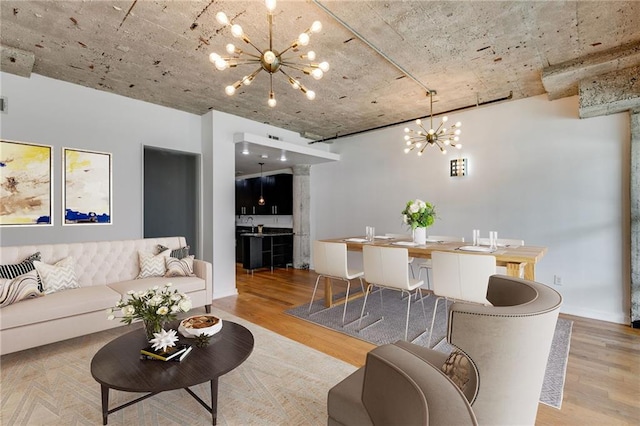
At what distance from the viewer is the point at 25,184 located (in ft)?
11.3

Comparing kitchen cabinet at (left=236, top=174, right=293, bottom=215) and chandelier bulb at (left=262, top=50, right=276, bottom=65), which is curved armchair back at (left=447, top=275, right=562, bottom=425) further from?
kitchen cabinet at (left=236, top=174, right=293, bottom=215)

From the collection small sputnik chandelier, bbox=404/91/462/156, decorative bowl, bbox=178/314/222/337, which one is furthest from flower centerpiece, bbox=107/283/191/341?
small sputnik chandelier, bbox=404/91/462/156

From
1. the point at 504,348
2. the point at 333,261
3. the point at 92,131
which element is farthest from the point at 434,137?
the point at 92,131

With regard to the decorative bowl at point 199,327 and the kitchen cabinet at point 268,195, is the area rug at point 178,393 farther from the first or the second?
the kitchen cabinet at point 268,195

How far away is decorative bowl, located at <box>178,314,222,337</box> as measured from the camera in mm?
2076

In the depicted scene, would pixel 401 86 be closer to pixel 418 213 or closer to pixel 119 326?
pixel 418 213

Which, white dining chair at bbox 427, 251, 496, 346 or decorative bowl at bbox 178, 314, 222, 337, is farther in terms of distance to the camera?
white dining chair at bbox 427, 251, 496, 346

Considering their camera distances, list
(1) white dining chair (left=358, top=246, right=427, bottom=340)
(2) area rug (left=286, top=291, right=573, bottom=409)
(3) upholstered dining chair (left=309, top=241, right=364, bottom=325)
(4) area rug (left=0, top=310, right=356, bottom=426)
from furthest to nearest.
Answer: (3) upholstered dining chair (left=309, top=241, right=364, bottom=325) → (1) white dining chair (left=358, top=246, right=427, bottom=340) → (2) area rug (left=286, top=291, right=573, bottom=409) → (4) area rug (left=0, top=310, right=356, bottom=426)

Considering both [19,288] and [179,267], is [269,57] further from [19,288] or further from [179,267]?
[19,288]

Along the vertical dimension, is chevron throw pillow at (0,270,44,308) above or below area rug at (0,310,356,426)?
above

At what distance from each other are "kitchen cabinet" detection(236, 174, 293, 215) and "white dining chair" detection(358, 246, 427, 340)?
171 inches

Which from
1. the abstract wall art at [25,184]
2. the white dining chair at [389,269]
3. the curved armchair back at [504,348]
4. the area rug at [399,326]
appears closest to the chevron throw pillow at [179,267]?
the area rug at [399,326]

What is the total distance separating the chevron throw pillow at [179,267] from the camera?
3.61 m

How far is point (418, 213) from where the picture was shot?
3.62 meters
